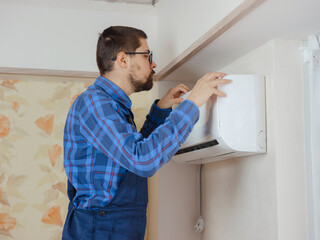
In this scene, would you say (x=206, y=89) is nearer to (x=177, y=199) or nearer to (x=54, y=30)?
(x=177, y=199)

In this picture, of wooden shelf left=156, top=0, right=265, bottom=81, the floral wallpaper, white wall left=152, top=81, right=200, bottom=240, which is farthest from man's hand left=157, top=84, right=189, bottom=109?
the floral wallpaper

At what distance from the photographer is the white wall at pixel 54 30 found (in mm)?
2371

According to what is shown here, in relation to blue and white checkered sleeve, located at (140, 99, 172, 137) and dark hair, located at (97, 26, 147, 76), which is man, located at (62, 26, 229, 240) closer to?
dark hair, located at (97, 26, 147, 76)

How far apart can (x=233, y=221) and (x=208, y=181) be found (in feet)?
1.30

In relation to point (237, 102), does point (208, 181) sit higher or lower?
lower

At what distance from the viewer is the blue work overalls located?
160 centimetres

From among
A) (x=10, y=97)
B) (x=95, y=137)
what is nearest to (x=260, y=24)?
(x=95, y=137)

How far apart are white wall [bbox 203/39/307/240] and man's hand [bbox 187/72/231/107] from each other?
196 millimetres

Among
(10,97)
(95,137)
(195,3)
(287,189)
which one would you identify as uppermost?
(195,3)

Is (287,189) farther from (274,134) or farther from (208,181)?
(208,181)

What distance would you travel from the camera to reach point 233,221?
2.00 metres

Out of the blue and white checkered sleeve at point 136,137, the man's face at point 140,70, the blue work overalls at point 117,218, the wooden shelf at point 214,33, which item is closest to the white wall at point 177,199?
the wooden shelf at point 214,33

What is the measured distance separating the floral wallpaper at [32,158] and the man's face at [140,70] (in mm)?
860

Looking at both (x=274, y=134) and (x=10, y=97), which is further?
(x=10, y=97)
